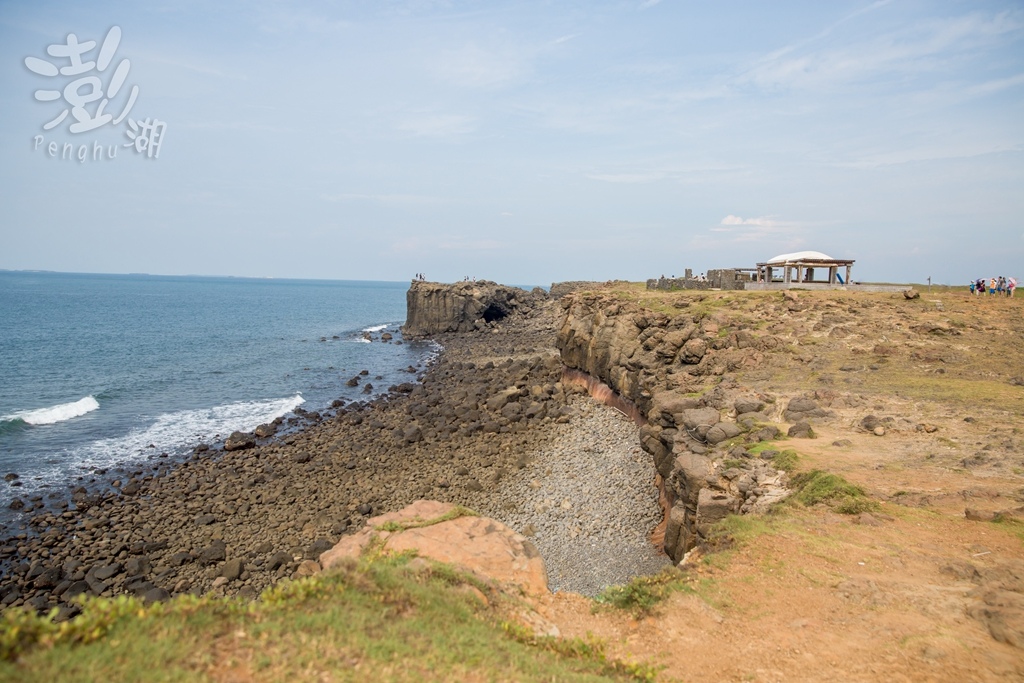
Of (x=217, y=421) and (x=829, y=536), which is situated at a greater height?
(x=829, y=536)

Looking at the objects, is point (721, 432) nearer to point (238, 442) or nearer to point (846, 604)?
point (846, 604)

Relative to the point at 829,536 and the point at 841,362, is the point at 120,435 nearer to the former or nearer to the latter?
the point at 829,536

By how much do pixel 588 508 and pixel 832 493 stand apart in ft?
35.8


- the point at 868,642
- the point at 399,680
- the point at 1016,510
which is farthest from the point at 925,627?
the point at 399,680

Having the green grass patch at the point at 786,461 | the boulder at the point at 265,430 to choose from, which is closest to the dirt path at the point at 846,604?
Answer: the green grass patch at the point at 786,461

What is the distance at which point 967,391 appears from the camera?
22703 mm

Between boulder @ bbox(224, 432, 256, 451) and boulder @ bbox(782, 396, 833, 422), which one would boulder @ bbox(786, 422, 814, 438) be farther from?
boulder @ bbox(224, 432, 256, 451)

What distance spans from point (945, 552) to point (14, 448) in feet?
142

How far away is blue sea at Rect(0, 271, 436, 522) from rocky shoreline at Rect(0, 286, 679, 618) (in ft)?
16.6

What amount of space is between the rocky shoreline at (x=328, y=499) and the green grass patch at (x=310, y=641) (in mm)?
10857

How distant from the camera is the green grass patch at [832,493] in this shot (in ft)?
45.4

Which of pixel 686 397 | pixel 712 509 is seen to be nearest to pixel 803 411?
pixel 686 397

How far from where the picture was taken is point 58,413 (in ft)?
131

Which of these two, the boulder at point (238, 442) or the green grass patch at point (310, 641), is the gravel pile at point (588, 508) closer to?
the green grass patch at point (310, 641)
